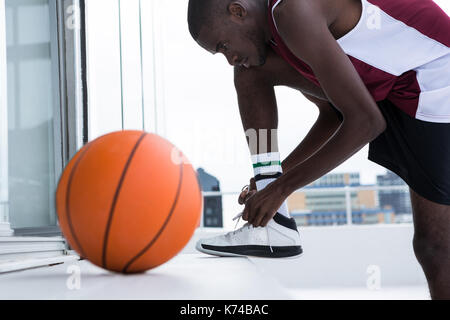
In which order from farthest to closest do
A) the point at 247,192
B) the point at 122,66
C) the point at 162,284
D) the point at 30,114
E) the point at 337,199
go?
the point at 337,199 < the point at 122,66 < the point at 30,114 < the point at 247,192 < the point at 162,284

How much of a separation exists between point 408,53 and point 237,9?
1.49 feet

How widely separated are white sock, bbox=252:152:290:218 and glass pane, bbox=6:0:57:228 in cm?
91

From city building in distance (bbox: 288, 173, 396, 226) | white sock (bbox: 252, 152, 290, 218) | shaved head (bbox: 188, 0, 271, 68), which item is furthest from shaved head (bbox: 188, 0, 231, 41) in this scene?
city building in distance (bbox: 288, 173, 396, 226)

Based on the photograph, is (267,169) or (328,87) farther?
(267,169)

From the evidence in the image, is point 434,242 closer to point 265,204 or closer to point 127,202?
point 265,204

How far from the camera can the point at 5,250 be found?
1419 millimetres

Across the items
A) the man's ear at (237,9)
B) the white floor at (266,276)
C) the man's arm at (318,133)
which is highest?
the man's ear at (237,9)

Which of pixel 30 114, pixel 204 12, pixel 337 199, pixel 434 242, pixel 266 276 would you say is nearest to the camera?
pixel 266 276

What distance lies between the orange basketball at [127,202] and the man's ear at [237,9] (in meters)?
0.44

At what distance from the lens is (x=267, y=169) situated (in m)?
1.37

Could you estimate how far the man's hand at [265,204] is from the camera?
1.13 meters

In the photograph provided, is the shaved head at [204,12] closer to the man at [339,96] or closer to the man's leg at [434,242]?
the man at [339,96]

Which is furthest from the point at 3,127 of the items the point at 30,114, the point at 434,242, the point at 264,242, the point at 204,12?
the point at 434,242

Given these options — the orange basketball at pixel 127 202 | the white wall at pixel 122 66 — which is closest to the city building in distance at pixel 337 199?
the white wall at pixel 122 66
